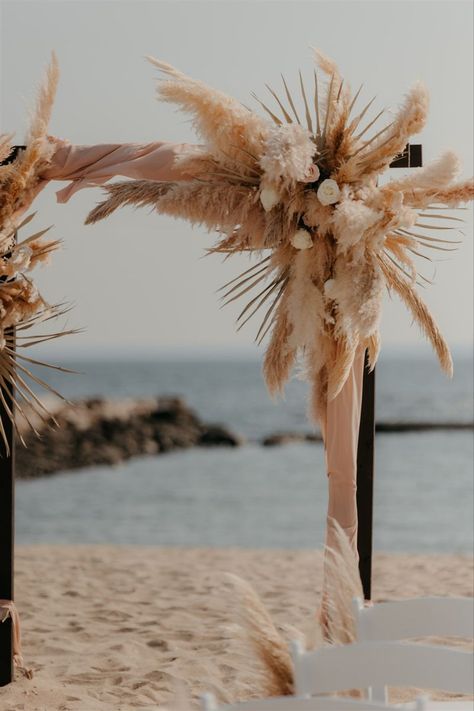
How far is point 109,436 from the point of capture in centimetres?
2458

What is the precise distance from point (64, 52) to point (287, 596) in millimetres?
16375

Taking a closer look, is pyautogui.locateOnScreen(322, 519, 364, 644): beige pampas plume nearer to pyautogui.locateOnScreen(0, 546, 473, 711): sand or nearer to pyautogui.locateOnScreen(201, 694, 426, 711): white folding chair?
pyautogui.locateOnScreen(0, 546, 473, 711): sand

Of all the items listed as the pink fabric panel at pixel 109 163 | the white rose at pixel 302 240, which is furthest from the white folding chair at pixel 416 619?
the pink fabric panel at pixel 109 163

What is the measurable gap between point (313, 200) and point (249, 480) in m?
18.3

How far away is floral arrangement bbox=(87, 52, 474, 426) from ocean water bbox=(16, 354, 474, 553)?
12.8 metres

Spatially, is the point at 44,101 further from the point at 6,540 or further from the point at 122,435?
the point at 122,435

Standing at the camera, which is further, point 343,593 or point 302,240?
point 302,240

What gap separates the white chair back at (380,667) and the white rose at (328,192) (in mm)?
1492

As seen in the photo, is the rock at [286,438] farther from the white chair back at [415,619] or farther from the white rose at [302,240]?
the white chair back at [415,619]

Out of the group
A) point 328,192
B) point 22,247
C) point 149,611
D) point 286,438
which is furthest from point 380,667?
point 286,438

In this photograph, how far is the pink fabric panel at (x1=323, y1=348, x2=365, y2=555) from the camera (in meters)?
3.42

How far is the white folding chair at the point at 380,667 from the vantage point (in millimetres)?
2043

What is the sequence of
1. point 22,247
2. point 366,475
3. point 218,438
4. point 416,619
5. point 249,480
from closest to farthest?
1. point 416,619
2. point 22,247
3. point 366,475
4. point 249,480
5. point 218,438

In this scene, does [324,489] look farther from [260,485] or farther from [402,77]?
[402,77]
